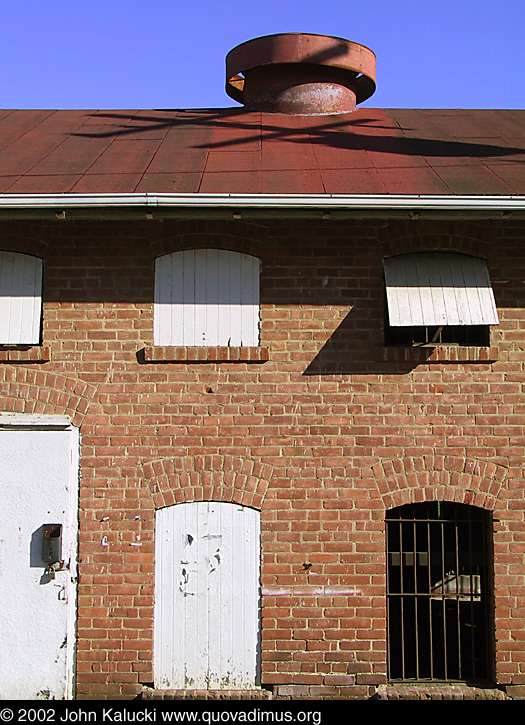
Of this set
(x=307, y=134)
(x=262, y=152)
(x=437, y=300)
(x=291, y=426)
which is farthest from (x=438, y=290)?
(x=307, y=134)

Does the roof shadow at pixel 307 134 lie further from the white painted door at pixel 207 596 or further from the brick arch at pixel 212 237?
the white painted door at pixel 207 596

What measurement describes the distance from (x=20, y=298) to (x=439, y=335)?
13.9 feet

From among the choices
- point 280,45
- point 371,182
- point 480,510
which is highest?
point 280,45

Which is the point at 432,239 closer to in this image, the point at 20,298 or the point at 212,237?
the point at 212,237

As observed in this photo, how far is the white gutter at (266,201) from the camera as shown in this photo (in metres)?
6.80

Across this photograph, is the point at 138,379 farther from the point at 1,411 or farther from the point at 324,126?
the point at 324,126

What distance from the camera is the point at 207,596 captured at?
7203 mm

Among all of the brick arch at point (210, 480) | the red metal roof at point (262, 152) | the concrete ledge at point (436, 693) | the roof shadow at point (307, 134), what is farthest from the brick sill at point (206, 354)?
the concrete ledge at point (436, 693)

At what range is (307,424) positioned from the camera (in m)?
7.32

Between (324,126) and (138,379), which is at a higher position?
(324,126)

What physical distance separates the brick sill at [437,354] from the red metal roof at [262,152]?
4.97ft

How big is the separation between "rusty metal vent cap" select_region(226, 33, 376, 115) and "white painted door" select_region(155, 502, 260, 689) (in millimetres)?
5725
